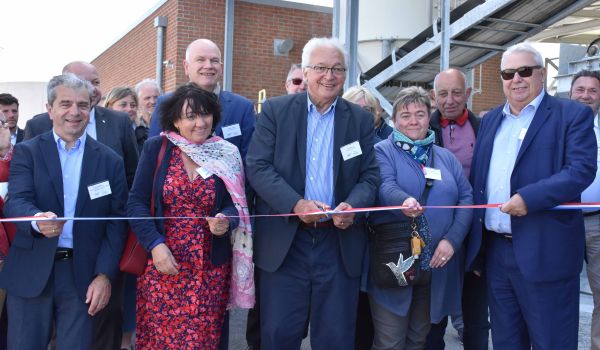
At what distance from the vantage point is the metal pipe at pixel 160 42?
13.7 metres

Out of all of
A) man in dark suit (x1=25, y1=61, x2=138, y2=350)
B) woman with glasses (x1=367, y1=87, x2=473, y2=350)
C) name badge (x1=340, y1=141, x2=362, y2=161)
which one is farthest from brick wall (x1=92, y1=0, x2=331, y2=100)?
name badge (x1=340, y1=141, x2=362, y2=161)

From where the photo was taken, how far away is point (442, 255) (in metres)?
3.54

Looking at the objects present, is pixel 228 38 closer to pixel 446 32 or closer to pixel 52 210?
pixel 446 32

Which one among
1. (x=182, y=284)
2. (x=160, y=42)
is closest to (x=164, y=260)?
(x=182, y=284)

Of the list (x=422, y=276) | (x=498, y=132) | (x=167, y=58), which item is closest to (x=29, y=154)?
(x=422, y=276)

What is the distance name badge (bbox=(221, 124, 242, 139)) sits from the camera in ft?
13.8

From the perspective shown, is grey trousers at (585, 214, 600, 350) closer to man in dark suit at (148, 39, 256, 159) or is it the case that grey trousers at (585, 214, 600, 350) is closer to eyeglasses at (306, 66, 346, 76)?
eyeglasses at (306, 66, 346, 76)

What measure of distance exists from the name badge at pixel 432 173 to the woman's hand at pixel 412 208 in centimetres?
36

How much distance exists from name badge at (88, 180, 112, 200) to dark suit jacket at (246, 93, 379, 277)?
2.73 feet

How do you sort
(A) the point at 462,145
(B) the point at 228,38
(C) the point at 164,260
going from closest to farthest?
(C) the point at 164,260 → (A) the point at 462,145 → (B) the point at 228,38

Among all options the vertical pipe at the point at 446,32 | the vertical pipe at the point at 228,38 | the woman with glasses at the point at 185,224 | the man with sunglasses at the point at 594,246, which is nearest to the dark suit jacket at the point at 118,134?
→ the woman with glasses at the point at 185,224

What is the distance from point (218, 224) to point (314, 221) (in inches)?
21.9

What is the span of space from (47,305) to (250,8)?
11.6 metres

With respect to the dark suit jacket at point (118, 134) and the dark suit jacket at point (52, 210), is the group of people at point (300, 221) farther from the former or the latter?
the dark suit jacket at point (118, 134)
